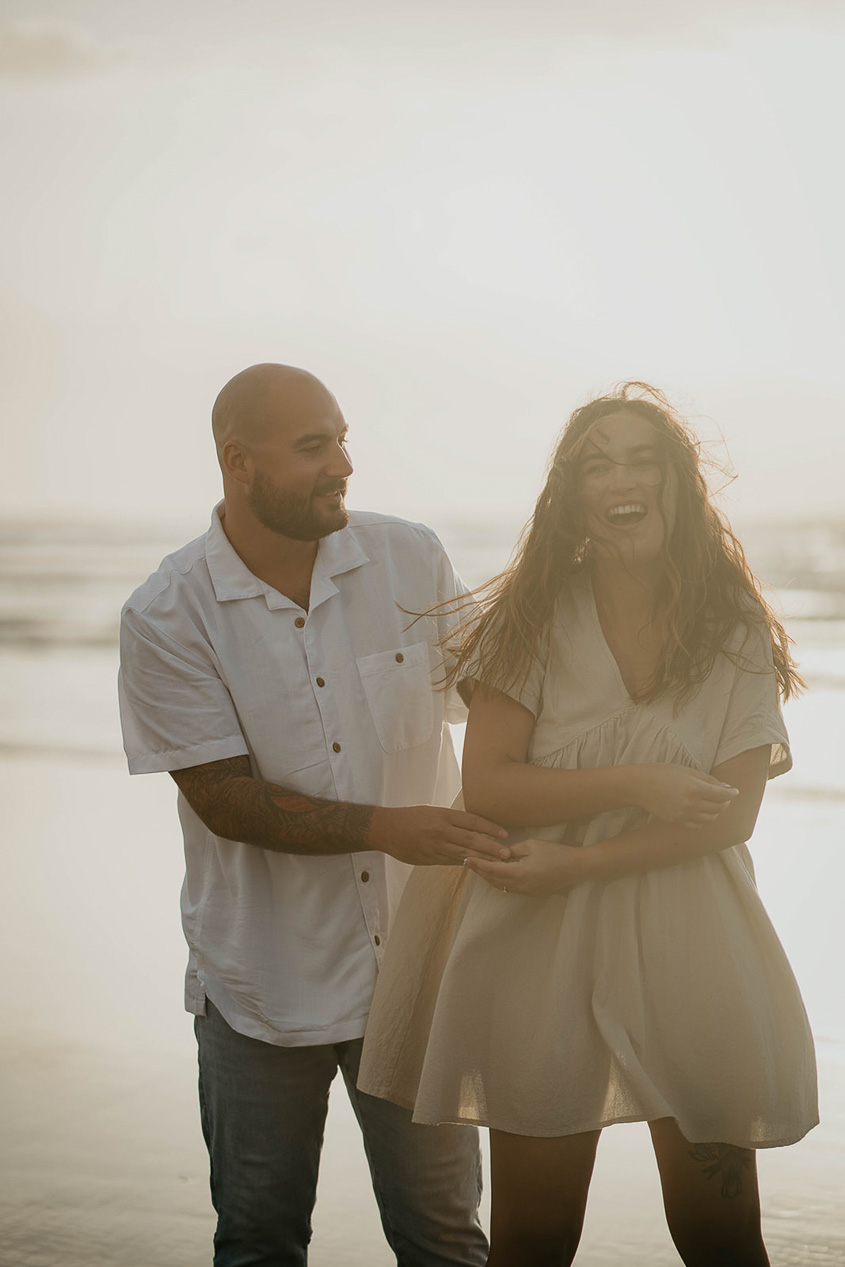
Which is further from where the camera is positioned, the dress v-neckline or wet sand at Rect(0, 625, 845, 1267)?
wet sand at Rect(0, 625, 845, 1267)

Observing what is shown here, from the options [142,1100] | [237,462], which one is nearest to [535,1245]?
A: [237,462]

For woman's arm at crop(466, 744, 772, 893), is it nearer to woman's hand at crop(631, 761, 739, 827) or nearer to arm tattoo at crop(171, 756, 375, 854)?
woman's hand at crop(631, 761, 739, 827)

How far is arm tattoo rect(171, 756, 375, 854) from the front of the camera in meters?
2.34

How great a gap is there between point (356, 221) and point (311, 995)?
14074 millimetres

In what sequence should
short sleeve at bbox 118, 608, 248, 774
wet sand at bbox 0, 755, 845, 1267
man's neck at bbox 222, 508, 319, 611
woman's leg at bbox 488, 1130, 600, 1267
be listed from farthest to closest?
wet sand at bbox 0, 755, 845, 1267 < man's neck at bbox 222, 508, 319, 611 < short sleeve at bbox 118, 608, 248, 774 < woman's leg at bbox 488, 1130, 600, 1267

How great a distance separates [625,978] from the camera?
2.12m

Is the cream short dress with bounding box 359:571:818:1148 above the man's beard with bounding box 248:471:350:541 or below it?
below

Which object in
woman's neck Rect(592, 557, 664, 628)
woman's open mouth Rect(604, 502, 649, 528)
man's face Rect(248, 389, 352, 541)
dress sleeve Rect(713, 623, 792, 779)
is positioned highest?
man's face Rect(248, 389, 352, 541)

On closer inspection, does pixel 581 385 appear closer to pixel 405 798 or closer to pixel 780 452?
pixel 780 452

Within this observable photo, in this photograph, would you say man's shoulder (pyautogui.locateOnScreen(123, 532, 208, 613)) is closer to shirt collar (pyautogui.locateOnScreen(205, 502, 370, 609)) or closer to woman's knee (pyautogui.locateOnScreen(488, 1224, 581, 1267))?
shirt collar (pyautogui.locateOnScreen(205, 502, 370, 609))

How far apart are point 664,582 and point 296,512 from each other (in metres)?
0.68

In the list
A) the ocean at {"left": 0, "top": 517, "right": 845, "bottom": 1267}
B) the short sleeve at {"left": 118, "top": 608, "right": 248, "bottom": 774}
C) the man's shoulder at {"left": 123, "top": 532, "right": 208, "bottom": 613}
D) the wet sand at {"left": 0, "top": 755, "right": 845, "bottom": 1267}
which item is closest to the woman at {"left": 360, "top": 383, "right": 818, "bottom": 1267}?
the ocean at {"left": 0, "top": 517, "right": 845, "bottom": 1267}

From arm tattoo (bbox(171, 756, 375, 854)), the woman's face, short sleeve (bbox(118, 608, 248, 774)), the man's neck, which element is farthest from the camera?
the man's neck

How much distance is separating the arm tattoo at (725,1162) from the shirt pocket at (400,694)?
867 mm
